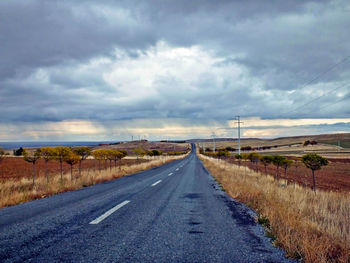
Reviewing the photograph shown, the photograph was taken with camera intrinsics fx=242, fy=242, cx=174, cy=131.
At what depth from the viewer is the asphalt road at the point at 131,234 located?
3.98 meters

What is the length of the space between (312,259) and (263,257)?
2.42ft

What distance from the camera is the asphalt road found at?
398cm

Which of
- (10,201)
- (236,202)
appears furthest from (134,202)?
(10,201)

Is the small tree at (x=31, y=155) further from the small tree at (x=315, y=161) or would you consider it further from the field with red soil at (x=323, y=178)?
the field with red soil at (x=323, y=178)

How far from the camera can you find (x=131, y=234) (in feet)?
16.5

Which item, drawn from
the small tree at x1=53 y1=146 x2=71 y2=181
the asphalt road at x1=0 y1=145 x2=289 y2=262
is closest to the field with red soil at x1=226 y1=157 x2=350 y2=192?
the asphalt road at x1=0 y1=145 x2=289 y2=262

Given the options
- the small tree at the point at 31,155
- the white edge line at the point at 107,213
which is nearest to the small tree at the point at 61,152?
the small tree at the point at 31,155

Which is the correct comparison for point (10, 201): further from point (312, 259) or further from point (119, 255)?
point (312, 259)

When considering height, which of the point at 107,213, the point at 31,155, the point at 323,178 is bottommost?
the point at 323,178

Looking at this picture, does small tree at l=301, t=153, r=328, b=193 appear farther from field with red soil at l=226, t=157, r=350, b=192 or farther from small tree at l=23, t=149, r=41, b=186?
small tree at l=23, t=149, r=41, b=186

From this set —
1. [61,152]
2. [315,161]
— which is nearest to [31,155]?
[61,152]

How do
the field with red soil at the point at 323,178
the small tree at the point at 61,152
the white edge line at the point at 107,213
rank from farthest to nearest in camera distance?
the field with red soil at the point at 323,178, the small tree at the point at 61,152, the white edge line at the point at 107,213

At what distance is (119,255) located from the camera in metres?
3.95

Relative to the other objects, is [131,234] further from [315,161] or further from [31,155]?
[315,161]
